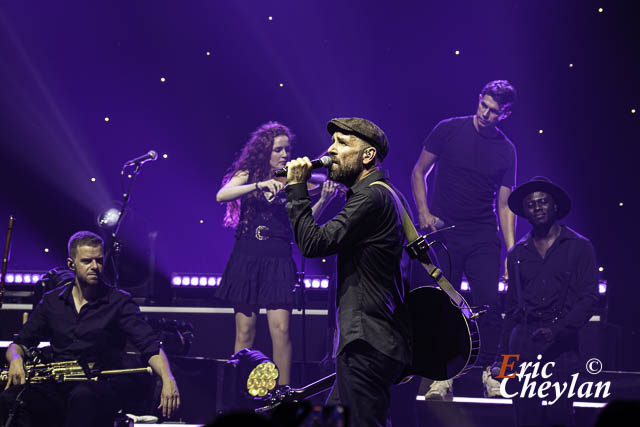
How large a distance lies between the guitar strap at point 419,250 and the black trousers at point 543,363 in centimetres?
289

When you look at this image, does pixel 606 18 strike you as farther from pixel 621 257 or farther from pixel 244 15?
pixel 244 15

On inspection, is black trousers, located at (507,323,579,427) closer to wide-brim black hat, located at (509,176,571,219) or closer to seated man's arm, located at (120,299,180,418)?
wide-brim black hat, located at (509,176,571,219)

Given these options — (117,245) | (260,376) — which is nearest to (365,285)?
(260,376)

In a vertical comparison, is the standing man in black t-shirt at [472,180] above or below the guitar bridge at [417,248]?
above

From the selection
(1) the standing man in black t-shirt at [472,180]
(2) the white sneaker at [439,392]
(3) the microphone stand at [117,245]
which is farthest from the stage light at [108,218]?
(2) the white sneaker at [439,392]

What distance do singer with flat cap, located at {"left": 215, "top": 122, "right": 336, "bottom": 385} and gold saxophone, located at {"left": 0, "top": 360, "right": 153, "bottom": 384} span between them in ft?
5.54

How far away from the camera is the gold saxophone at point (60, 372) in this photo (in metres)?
5.63

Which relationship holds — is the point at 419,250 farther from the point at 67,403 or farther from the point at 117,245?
the point at 117,245

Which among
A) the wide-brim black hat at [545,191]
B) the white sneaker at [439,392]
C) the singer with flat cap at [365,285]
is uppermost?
the wide-brim black hat at [545,191]

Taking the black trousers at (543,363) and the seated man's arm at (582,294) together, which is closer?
the black trousers at (543,363)

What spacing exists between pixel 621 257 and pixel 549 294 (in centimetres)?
173

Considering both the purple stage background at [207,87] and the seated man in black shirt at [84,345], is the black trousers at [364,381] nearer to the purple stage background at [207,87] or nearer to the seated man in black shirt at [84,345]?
the seated man in black shirt at [84,345]

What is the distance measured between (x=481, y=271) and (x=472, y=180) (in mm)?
1039

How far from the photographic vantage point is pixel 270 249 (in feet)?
24.1
